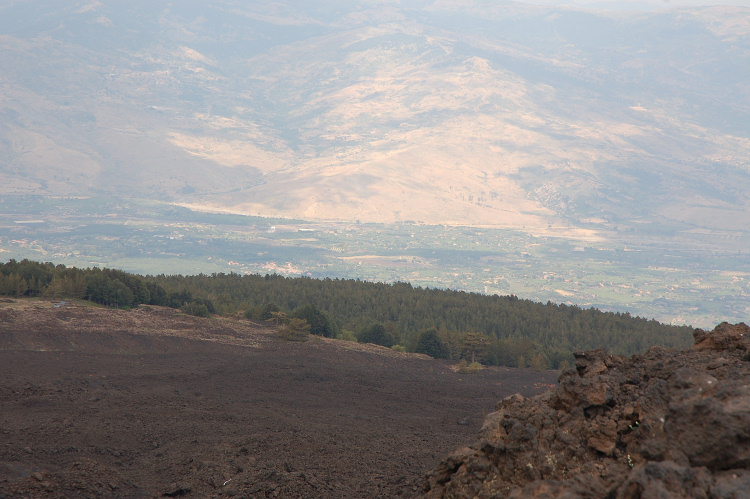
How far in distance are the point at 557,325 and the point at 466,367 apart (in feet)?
84.7

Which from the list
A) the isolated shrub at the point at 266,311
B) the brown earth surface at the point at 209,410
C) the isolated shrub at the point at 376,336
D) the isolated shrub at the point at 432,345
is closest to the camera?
the brown earth surface at the point at 209,410

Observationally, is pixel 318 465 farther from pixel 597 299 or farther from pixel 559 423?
pixel 597 299

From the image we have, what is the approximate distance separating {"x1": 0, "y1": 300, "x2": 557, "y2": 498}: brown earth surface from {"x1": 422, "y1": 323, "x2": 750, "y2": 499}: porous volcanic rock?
103 inches

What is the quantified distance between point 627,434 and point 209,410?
1266 centimetres

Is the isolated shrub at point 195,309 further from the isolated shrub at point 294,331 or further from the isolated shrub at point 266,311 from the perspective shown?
the isolated shrub at point 294,331

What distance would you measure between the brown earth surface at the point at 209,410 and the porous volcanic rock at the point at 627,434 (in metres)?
2.62

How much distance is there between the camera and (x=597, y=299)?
170 meters

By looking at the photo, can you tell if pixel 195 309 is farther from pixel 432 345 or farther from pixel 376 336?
pixel 432 345

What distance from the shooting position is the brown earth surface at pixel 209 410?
1175 centimetres

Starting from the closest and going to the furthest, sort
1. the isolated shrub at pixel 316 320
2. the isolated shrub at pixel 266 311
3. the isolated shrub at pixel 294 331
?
the isolated shrub at pixel 294 331 < the isolated shrub at pixel 316 320 < the isolated shrub at pixel 266 311

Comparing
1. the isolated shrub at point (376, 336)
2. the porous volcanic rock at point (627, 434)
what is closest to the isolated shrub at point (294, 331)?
the isolated shrub at point (376, 336)

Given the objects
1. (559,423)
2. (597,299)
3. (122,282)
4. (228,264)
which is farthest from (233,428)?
(228,264)

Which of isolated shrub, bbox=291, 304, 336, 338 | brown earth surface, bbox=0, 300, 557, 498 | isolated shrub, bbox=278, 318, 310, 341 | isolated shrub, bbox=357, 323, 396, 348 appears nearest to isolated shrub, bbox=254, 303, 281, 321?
isolated shrub, bbox=291, 304, 336, 338

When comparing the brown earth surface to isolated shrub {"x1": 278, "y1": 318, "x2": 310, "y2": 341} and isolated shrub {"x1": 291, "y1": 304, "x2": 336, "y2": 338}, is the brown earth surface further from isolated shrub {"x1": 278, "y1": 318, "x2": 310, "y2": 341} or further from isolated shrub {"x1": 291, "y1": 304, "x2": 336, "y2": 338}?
isolated shrub {"x1": 291, "y1": 304, "x2": 336, "y2": 338}
